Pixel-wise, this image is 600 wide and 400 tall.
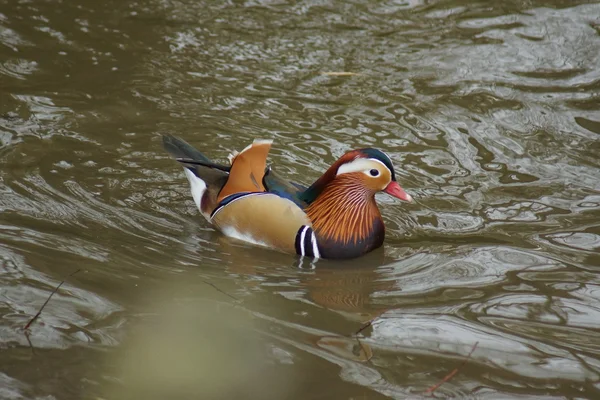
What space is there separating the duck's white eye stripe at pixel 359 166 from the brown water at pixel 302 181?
0.62 m

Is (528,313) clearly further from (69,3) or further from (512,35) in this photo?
(69,3)

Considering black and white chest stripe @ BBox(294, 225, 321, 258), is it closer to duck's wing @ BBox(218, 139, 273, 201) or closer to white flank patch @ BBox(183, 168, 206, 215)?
duck's wing @ BBox(218, 139, 273, 201)

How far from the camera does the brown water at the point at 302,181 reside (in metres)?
4.35

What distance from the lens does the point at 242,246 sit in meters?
6.21

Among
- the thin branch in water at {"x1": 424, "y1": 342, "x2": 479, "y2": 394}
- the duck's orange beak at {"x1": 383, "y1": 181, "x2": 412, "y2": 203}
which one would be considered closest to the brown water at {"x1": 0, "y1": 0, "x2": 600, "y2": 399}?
the thin branch in water at {"x1": 424, "y1": 342, "x2": 479, "y2": 394}

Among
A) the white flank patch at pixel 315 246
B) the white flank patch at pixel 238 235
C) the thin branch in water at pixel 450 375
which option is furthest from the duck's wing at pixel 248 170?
the thin branch in water at pixel 450 375

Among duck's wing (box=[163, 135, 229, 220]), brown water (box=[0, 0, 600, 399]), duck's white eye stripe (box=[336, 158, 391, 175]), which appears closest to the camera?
brown water (box=[0, 0, 600, 399])

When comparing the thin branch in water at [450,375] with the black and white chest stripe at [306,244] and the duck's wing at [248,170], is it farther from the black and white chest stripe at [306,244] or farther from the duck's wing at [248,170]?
the duck's wing at [248,170]

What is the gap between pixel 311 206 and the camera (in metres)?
6.23

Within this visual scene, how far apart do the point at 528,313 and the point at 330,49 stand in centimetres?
477

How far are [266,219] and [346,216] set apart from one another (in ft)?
1.87

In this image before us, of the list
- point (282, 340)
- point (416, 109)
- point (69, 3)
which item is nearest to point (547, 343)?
point (282, 340)

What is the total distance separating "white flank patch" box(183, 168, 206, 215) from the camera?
21.3 feet

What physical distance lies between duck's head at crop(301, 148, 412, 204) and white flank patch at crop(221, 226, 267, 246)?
18.4 inches
